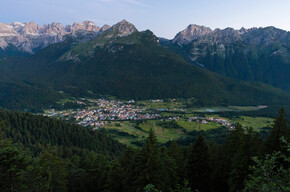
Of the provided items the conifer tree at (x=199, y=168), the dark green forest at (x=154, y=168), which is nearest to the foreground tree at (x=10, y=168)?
the dark green forest at (x=154, y=168)

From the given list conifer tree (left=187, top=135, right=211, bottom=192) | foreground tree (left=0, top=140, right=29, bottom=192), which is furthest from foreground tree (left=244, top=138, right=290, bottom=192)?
conifer tree (left=187, top=135, right=211, bottom=192)

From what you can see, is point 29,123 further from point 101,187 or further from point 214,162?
point 214,162

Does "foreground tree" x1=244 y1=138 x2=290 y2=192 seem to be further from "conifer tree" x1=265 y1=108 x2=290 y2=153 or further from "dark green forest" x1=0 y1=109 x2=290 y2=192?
"conifer tree" x1=265 y1=108 x2=290 y2=153

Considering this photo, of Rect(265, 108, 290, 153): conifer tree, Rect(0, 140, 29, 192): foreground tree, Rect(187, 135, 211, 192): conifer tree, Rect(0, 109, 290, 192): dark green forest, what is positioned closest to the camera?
Rect(0, 140, 29, 192): foreground tree

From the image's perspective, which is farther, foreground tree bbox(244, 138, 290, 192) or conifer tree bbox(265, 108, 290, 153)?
conifer tree bbox(265, 108, 290, 153)

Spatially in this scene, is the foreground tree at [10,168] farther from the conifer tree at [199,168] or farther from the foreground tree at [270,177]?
the conifer tree at [199,168]

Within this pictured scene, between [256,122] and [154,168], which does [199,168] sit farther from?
[256,122]

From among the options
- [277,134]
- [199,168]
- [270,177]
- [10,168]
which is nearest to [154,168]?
[199,168]

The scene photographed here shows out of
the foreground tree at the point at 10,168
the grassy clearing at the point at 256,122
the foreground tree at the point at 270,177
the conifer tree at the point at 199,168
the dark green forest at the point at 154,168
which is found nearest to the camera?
the foreground tree at the point at 270,177

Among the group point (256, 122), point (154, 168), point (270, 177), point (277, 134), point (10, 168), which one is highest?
point (270, 177)

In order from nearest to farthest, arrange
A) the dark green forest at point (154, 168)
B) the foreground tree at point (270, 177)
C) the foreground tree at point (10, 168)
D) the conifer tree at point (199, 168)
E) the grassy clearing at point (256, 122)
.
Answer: the foreground tree at point (270, 177), the foreground tree at point (10, 168), the dark green forest at point (154, 168), the conifer tree at point (199, 168), the grassy clearing at point (256, 122)

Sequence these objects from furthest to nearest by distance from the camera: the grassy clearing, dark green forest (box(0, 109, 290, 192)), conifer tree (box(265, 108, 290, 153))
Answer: the grassy clearing → conifer tree (box(265, 108, 290, 153)) → dark green forest (box(0, 109, 290, 192))

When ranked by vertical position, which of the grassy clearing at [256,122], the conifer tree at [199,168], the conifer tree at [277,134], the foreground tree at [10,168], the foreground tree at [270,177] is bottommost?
the grassy clearing at [256,122]
